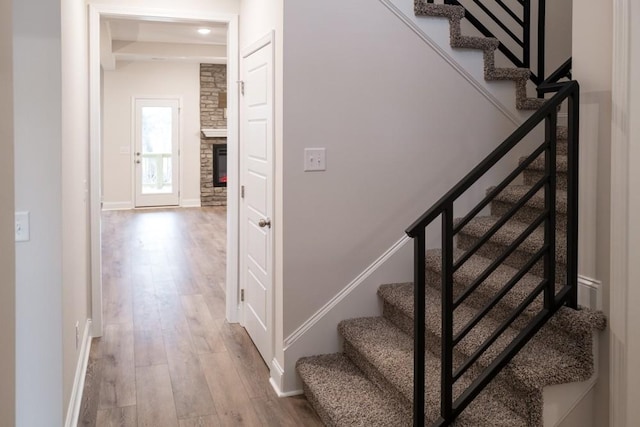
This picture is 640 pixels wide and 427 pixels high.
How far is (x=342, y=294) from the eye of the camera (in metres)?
3.54

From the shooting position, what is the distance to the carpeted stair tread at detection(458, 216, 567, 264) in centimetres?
298

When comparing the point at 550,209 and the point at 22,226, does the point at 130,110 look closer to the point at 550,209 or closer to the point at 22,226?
the point at 22,226

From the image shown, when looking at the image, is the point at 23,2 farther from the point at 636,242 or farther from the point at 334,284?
the point at 636,242

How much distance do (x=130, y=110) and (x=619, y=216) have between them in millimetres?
→ 10758

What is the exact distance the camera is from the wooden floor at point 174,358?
10.7ft

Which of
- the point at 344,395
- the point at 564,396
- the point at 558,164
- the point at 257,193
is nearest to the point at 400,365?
the point at 344,395

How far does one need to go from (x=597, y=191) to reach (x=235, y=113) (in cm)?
277

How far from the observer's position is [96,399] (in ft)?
11.3

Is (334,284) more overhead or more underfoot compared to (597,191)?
more underfoot

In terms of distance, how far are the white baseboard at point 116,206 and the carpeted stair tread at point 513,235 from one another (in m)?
9.44

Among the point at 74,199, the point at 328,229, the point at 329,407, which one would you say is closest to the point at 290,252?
the point at 328,229

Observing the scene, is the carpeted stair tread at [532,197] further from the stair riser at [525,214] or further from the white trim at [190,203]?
the white trim at [190,203]

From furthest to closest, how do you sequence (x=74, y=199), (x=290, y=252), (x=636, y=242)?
(x=290, y=252) < (x=74, y=199) < (x=636, y=242)

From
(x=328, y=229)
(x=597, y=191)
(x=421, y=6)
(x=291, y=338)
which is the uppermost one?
(x=421, y=6)
